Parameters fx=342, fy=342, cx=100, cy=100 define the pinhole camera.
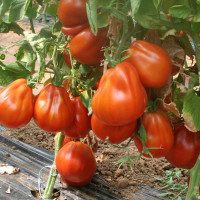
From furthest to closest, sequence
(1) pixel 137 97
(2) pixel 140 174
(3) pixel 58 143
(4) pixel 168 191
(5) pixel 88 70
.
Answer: (2) pixel 140 174 < (4) pixel 168 191 < (3) pixel 58 143 < (5) pixel 88 70 < (1) pixel 137 97

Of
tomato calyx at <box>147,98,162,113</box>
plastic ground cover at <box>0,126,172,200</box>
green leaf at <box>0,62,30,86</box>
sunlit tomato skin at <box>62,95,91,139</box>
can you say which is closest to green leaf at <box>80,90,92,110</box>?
sunlit tomato skin at <box>62,95,91,139</box>

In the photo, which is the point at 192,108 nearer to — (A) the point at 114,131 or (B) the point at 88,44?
(A) the point at 114,131

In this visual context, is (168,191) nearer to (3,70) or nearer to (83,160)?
(83,160)

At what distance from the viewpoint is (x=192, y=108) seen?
0.80m

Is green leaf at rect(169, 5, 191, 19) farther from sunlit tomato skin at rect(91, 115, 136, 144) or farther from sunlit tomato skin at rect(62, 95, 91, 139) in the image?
sunlit tomato skin at rect(62, 95, 91, 139)

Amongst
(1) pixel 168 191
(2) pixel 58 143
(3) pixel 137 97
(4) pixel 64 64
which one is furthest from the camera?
(1) pixel 168 191

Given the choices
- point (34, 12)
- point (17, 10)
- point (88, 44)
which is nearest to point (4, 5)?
point (17, 10)

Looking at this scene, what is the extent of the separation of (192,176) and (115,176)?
4.46ft

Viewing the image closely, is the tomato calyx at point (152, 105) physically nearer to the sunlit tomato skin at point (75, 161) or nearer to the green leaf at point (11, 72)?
the green leaf at point (11, 72)

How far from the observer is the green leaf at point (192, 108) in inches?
31.2

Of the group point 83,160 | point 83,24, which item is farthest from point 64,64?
point 83,160

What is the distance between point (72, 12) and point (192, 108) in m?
0.38

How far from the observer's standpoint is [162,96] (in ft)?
2.74

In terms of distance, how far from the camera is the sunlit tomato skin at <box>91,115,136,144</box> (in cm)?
77
